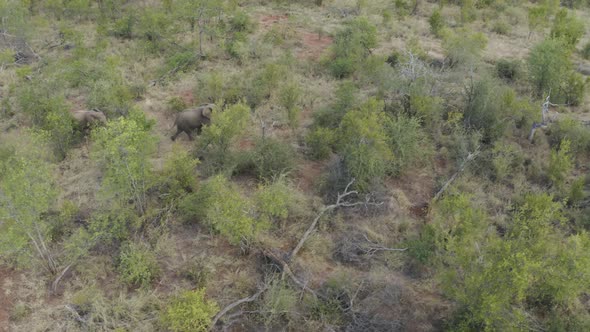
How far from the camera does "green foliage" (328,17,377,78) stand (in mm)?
16031

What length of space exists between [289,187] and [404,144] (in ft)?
10.4

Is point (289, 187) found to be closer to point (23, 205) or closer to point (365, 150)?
point (365, 150)

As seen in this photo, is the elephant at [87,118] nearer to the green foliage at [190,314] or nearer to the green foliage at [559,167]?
the green foliage at [190,314]

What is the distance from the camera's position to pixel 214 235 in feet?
31.7

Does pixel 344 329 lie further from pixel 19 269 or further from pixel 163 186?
pixel 19 269

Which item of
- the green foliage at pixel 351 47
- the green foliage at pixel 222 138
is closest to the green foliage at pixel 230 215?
the green foliage at pixel 222 138

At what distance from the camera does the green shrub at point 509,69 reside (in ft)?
53.0

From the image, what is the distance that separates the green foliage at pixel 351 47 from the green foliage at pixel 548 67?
5619 mm

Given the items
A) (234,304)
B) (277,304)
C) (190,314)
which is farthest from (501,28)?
(190,314)

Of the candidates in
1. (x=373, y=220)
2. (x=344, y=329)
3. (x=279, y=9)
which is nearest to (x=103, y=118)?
(x=373, y=220)

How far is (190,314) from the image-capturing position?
7227 millimetres

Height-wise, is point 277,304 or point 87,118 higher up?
point 87,118

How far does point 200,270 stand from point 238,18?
13631 millimetres

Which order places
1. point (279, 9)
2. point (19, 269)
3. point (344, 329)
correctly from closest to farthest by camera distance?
point (344, 329)
point (19, 269)
point (279, 9)
